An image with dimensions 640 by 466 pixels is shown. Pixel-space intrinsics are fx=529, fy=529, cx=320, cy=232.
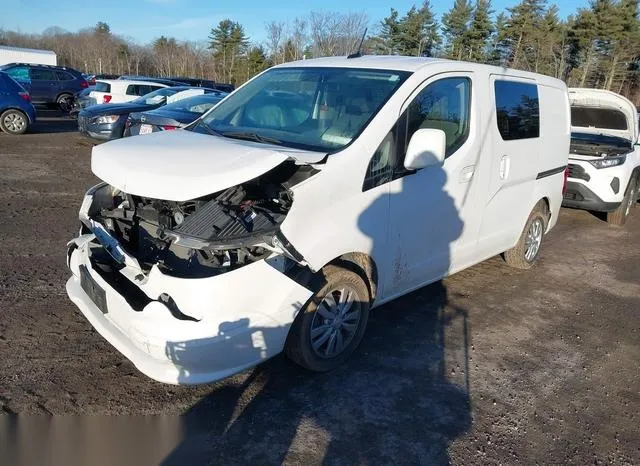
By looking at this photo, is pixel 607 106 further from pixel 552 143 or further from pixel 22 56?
pixel 22 56

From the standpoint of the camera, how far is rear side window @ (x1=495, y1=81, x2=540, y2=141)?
15.1ft

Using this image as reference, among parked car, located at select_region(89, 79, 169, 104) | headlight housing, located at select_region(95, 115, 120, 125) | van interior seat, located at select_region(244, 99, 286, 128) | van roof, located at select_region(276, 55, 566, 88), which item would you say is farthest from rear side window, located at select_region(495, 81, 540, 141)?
parked car, located at select_region(89, 79, 169, 104)

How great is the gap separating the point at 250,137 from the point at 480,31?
92.4ft

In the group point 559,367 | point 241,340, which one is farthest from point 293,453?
point 559,367

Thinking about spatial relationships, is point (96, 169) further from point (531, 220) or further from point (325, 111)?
point (531, 220)

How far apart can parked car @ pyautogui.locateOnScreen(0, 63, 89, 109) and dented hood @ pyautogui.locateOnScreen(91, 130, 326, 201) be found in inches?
756

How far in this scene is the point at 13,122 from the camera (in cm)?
1370

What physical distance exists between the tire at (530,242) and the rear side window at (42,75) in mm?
19697

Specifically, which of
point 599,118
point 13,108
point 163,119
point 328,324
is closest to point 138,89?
point 13,108

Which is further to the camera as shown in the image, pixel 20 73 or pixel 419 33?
pixel 419 33

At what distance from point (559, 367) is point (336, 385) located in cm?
169

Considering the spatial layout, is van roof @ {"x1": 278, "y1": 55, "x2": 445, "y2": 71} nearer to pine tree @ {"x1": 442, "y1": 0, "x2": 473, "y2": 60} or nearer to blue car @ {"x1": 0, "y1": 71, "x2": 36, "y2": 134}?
blue car @ {"x1": 0, "y1": 71, "x2": 36, "y2": 134}

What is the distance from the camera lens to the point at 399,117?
3.55 metres

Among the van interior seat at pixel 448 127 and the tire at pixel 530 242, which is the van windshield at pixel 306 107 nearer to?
the van interior seat at pixel 448 127
